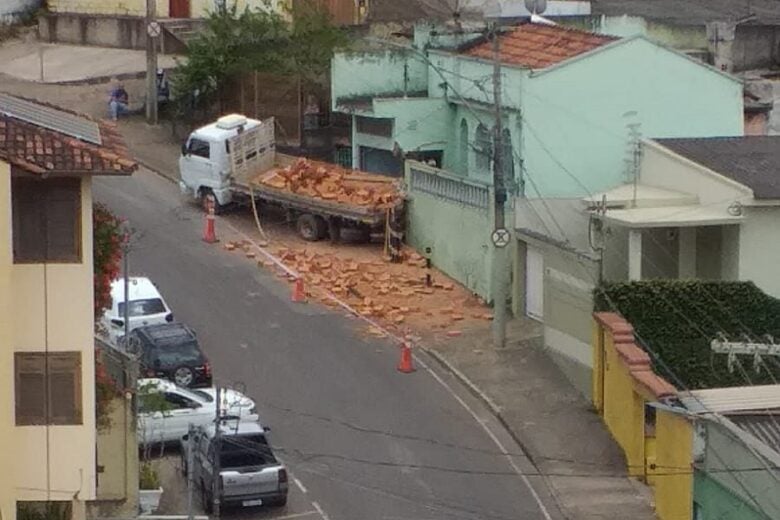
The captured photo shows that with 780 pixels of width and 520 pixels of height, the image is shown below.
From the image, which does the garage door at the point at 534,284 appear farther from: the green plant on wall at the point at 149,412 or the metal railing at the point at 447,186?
the green plant on wall at the point at 149,412

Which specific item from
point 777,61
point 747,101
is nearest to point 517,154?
point 747,101

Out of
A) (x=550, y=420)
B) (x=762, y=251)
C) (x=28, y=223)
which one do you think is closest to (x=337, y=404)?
(x=550, y=420)

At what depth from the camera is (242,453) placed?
1221 inches

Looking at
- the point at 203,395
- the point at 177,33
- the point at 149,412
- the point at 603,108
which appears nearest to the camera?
the point at 149,412

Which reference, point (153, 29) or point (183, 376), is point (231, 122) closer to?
point (153, 29)

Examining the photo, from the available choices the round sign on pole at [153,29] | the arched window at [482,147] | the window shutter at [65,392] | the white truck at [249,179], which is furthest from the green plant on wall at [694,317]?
the round sign on pole at [153,29]

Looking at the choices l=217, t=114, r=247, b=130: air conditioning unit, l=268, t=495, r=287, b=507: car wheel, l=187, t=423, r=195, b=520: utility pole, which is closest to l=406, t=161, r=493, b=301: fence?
l=217, t=114, r=247, b=130: air conditioning unit

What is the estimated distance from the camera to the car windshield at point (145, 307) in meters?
38.3

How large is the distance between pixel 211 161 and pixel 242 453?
16.3 m

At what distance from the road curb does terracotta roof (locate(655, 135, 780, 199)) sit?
6.40 meters

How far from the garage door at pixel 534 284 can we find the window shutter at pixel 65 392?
650 inches

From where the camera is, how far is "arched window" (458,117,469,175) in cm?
4797

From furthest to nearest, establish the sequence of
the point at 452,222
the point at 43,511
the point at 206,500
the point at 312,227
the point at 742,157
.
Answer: the point at 312,227 → the point at 452,222 → the point at 742,157 → the point at 206,500 → the point at 43,511

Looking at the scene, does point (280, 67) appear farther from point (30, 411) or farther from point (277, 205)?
point (30, 411)
